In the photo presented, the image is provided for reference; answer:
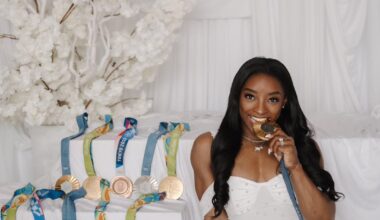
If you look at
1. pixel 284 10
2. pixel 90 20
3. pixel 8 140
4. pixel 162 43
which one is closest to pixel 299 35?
pixel 284 10

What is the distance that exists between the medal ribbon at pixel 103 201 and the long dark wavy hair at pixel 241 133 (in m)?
0.53

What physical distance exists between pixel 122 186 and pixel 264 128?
0.91 m

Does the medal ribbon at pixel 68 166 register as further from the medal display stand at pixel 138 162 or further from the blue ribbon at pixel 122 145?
the blue ribbon at pixel 122 145

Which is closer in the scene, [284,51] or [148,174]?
[148,174]

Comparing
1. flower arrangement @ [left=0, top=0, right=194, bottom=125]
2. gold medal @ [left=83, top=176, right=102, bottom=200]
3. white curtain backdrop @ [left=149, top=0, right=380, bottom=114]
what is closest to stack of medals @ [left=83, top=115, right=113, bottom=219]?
gold medal @ [left=83, top=176, right=102, bottom=200]

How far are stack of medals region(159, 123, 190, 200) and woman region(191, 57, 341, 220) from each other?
13.4 inches

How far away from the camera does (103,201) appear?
214cm

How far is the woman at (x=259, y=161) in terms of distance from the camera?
1.73 metres

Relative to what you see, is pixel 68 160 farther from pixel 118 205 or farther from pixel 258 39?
pixel 258 39

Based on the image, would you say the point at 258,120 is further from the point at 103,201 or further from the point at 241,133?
the point at 103,201

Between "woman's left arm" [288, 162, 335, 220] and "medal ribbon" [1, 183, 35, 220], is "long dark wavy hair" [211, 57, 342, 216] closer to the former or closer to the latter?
"woman's left arm" [288, 162, 335, 220]

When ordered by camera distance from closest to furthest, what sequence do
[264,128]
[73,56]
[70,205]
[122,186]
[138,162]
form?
[264,128] → [70,205] → [122,186] → [138,162] → [73,56]

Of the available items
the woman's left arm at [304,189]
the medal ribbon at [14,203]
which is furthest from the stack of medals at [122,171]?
the woman's left arm at [304,189]

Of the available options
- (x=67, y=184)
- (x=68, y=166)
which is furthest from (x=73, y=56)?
(x=67, y=184)
